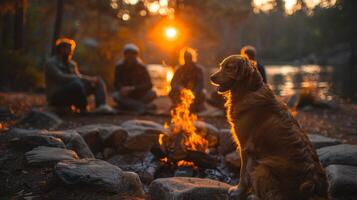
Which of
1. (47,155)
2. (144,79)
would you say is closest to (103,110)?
(144,79)

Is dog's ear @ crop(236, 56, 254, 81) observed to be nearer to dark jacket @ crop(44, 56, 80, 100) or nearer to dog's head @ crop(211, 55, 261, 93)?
dog's head @ crop(211, 55, 261, 93)

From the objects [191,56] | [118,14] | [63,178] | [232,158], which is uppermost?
[118,14]

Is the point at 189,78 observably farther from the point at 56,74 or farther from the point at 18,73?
the point at 18,73

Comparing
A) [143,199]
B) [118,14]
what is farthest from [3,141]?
[118,14]

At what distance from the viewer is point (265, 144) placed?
4.06 meters

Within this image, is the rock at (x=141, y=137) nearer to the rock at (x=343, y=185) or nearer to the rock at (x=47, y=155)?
the rock at (x=47, y=155)

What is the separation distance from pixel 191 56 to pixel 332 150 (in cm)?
530

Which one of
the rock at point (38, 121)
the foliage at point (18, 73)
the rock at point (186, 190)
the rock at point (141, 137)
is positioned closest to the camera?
the rock at point (186, 190)

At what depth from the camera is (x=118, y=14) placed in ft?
84.6

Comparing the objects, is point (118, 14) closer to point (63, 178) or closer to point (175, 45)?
point (175, 45)

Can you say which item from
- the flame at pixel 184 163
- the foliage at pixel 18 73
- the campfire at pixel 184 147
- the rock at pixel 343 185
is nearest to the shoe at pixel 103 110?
the campfire at pixel 184 147

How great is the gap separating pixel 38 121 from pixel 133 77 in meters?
4.28

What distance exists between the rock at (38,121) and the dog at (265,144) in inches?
222

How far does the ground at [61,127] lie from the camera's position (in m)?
4.43
